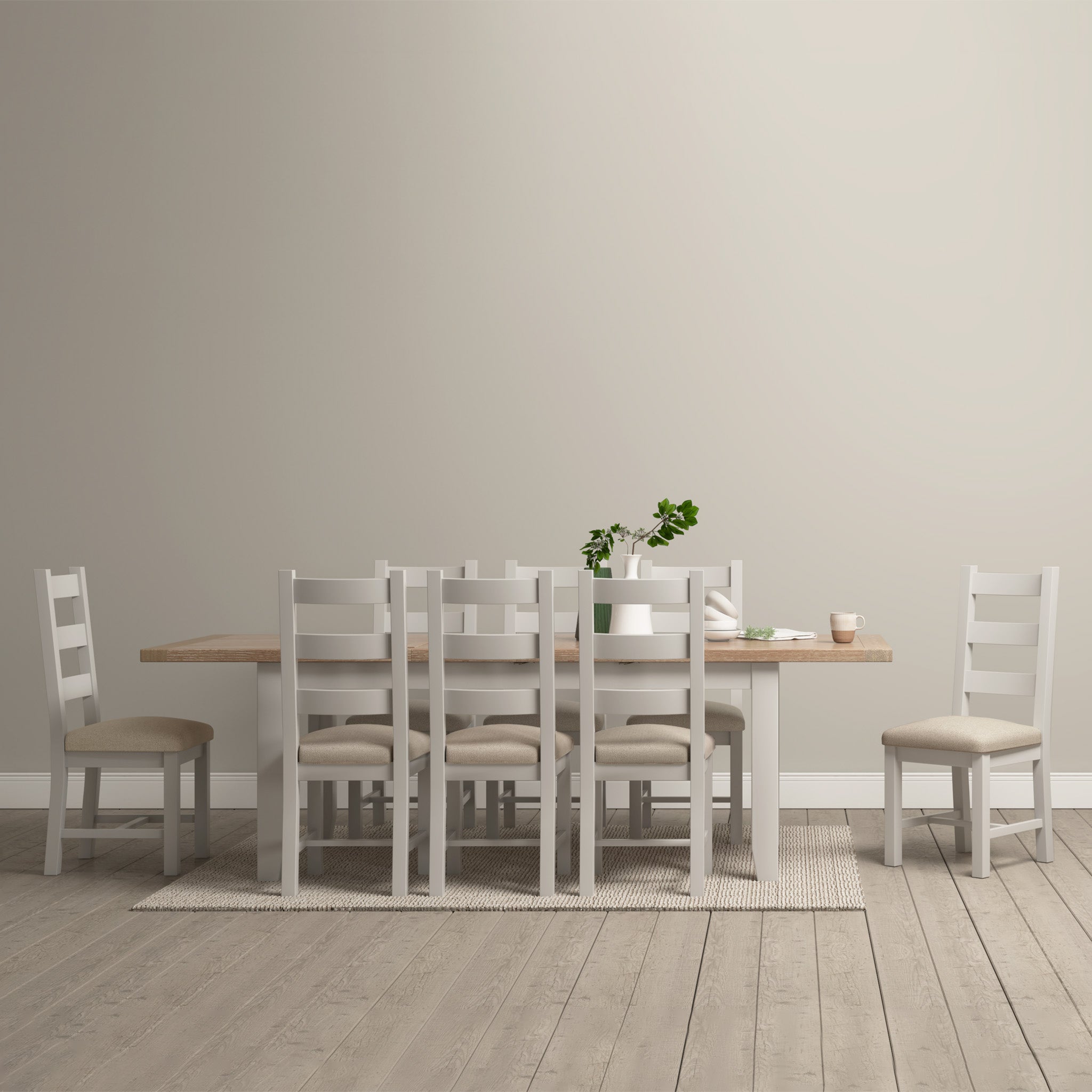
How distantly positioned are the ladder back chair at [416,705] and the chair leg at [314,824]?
0.40 metres

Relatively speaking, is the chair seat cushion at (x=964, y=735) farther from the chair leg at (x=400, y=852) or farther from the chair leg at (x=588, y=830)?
the chair leg at (x=400, y=852)

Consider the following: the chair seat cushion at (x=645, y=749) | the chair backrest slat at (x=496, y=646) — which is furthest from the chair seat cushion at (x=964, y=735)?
the chair backrest slat at (x=496, y=646)

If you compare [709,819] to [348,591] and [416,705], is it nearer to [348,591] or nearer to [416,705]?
[416,705]

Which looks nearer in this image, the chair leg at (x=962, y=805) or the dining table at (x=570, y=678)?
the dining table at (x=570, y=678)

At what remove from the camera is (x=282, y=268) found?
5277 mm

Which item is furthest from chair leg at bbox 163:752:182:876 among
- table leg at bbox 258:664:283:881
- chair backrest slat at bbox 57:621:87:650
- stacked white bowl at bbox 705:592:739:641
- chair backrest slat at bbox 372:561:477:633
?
stacked white bowl at bbox 705:592:739:641

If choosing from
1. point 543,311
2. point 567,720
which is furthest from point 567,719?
point 543,311

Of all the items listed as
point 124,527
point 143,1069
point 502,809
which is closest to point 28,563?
point 124,527

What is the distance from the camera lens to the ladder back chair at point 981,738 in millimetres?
3918

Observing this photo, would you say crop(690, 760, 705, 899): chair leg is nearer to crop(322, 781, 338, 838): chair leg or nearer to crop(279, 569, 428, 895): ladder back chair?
crop(279, 569, 428, 895): ladder back chair

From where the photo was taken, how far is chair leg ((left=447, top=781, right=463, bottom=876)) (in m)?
4.03

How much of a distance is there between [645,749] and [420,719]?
40.7 inches

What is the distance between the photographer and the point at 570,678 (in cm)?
377

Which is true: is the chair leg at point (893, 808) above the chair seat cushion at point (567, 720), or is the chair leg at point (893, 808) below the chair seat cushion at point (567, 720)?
below
